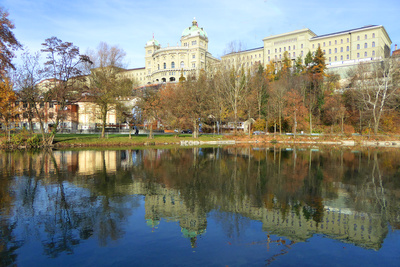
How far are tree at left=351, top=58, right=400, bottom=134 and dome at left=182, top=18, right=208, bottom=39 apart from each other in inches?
3673

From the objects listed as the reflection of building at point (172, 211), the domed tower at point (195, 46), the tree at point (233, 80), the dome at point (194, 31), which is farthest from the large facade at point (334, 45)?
the reflection of building at point (172, 211)

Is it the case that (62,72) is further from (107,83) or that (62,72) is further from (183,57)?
(183,57)

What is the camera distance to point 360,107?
1868 inches

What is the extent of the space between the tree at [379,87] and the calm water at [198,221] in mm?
37955

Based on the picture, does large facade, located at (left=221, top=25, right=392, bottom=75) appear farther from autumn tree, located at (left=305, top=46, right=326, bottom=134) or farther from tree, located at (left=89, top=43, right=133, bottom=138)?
tree, located at (left=89, top=43, right=133, bottom=138)

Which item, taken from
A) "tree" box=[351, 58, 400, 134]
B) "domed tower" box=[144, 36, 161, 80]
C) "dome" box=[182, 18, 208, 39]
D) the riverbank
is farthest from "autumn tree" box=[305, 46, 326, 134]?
"domed tower" box=[144, 36, 161, 80]

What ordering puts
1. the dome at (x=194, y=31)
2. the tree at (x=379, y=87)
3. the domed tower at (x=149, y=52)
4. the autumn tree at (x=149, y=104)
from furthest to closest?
the domed tower at (x=149, y=52)
the dome at (x=194, y=31)
the tree at (x=379, y=87)
the autumn tree at (x=149, y=104)

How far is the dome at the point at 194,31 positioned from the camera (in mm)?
130312

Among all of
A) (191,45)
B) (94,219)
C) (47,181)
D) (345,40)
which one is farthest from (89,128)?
(345,40)

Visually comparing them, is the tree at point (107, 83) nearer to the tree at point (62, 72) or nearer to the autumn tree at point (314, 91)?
the tree at point (62, 72)

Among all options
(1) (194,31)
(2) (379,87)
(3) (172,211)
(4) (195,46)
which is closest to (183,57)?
(4) (195,46)

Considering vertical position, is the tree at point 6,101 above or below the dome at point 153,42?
below

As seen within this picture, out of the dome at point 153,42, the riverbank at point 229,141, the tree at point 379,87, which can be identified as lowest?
the riverbank at point 229,141

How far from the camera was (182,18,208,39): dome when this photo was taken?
130 metres
